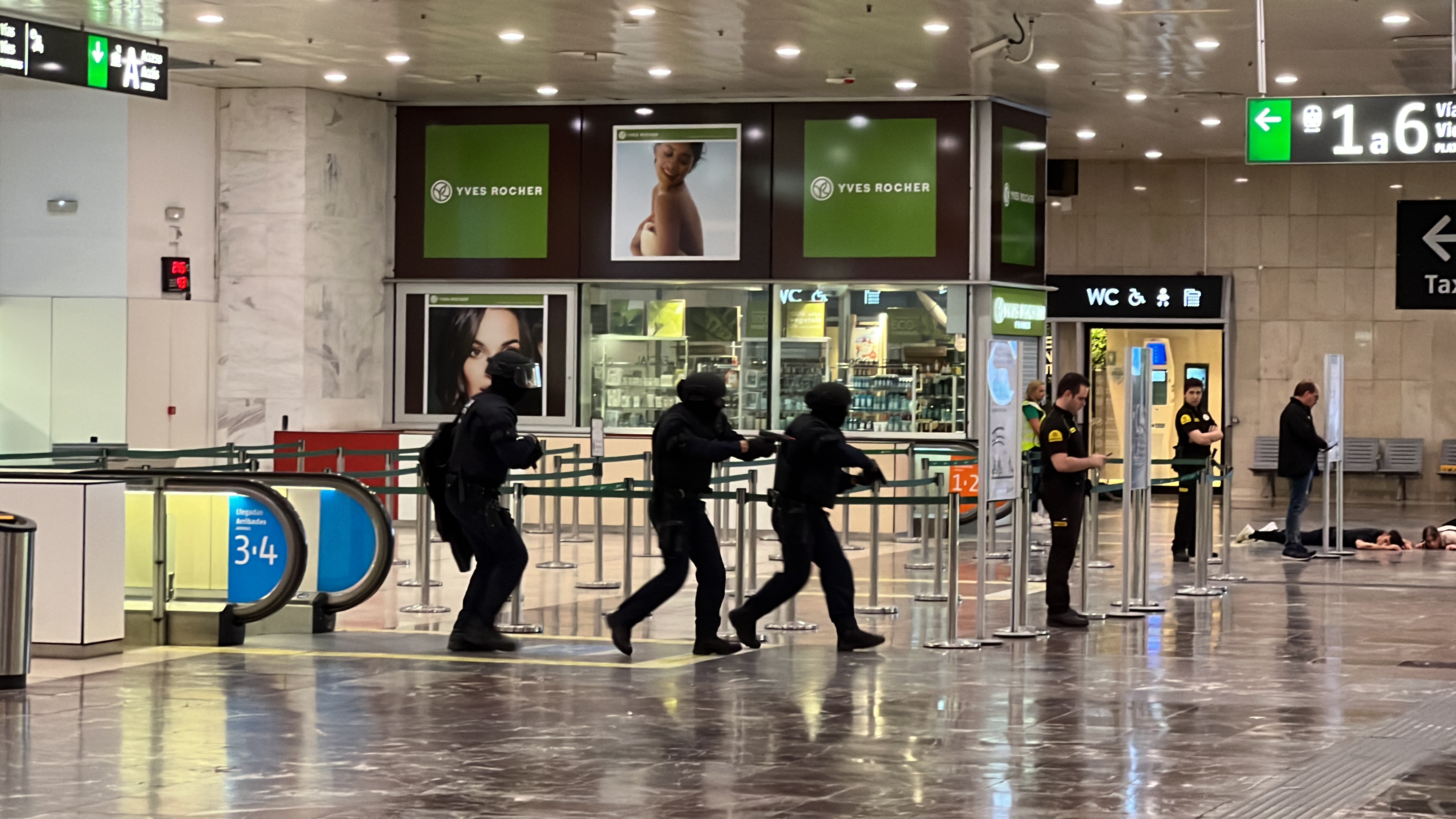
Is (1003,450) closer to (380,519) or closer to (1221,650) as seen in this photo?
(1221,650)

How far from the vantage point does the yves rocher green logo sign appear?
2058 cm

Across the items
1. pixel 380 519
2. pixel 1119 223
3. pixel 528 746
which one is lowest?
pixel 528 746

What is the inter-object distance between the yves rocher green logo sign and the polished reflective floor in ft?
28.6

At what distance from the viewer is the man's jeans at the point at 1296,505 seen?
17.3 m

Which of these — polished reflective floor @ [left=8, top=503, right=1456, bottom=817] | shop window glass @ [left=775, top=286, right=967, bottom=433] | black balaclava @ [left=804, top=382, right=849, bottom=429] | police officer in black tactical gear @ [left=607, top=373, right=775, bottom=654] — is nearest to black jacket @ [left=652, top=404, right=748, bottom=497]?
police officer in black tactical gear @ [left=607, top=373, right=775, bottom=654]

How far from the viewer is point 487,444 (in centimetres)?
1049

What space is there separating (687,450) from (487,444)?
3.75ft

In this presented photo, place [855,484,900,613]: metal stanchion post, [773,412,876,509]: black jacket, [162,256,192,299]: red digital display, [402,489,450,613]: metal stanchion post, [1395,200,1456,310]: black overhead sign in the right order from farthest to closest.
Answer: [162,256,192,299]: red digital display < [1395,200,1456,310]: black overhead sign < [402,489,450,613]: metal stanchion post < [855,484,900,613]: metal stanchion post < [773,412,876,509]: black jacket

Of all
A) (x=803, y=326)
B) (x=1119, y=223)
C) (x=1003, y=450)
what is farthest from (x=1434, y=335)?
(x=1003, y=450)

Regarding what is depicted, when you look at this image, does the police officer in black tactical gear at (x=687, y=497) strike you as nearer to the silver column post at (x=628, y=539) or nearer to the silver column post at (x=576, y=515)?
the silver column post at (x=628, y=539)

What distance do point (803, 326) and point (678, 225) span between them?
1.76 metres

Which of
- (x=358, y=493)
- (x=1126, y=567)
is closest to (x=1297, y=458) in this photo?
(x=1126, y=567)

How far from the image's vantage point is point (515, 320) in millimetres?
21625

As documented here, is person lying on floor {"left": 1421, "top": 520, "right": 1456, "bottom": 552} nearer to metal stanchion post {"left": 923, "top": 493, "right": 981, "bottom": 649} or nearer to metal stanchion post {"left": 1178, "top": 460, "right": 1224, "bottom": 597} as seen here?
metal stanchion post {"left": 1178, "top": 460, "right": 1224, "bottom": 597}
